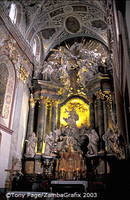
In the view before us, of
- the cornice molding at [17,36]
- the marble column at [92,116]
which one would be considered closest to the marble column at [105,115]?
the marble column at [92,116]

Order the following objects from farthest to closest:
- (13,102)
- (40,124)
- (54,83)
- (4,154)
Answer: (54,83)
(40,124)
(13,102)
(4,154)

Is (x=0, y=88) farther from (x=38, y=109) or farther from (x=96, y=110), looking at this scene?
(x=96, y=110)

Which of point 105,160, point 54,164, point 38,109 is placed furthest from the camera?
point 38,109

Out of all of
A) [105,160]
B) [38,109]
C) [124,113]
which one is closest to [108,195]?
[124,113]

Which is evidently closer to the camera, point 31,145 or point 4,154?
point 4,154

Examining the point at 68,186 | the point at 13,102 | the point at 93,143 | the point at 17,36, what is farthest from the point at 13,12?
the point at 68,186

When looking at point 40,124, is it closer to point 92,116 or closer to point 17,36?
point 92,116

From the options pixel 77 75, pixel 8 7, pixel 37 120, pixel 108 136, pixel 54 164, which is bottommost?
pixel 54 164

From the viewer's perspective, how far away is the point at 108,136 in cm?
1351

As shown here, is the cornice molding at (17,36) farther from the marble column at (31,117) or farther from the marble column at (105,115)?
the marble column at (105,115)

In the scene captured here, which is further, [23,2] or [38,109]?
[38,109]

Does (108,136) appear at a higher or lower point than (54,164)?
higher

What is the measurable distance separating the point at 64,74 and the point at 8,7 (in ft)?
21.7

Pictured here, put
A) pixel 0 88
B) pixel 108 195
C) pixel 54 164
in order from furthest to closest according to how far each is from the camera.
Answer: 1. pixel 54 164
2. pixel 0 88
3. pixel 108 195
